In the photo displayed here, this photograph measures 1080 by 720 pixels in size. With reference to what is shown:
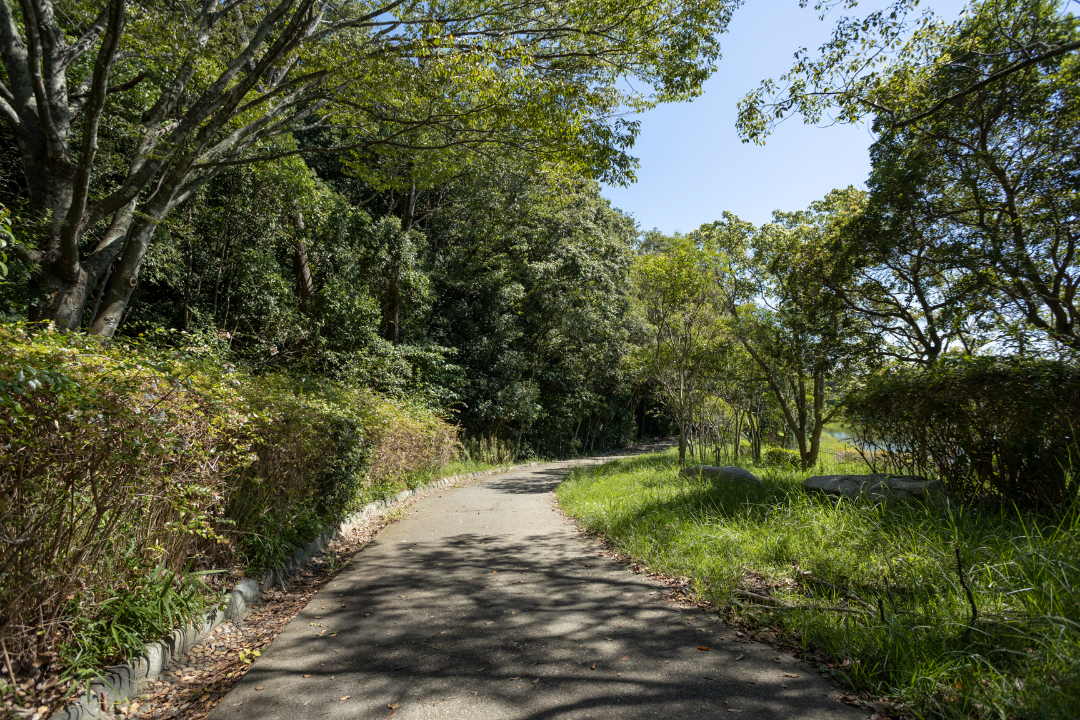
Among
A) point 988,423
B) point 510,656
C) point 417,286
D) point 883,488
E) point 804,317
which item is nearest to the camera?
point 510,656

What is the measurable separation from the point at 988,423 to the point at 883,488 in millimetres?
1135

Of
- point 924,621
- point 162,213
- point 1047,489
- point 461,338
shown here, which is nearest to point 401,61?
point 162,213

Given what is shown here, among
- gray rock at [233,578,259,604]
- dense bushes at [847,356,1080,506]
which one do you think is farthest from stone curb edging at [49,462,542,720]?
dense bushes at [847,356,1080,506]

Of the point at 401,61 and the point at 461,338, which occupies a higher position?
the point at 401,61

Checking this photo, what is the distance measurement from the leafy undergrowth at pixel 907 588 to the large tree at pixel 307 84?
205 inches

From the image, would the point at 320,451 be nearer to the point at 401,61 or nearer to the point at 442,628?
the point at 442,628

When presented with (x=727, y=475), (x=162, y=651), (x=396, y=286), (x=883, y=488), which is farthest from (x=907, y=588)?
(x=396, y=286)

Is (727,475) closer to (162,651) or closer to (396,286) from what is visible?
(162,651)

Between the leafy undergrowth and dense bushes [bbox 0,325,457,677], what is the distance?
3.99 metres

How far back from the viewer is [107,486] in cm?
281

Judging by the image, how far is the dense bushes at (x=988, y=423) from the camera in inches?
165

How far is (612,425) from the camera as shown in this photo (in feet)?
93.9

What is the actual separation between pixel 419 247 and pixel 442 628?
1369cm

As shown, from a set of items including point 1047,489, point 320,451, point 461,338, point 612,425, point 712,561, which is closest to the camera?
point 1047,489
